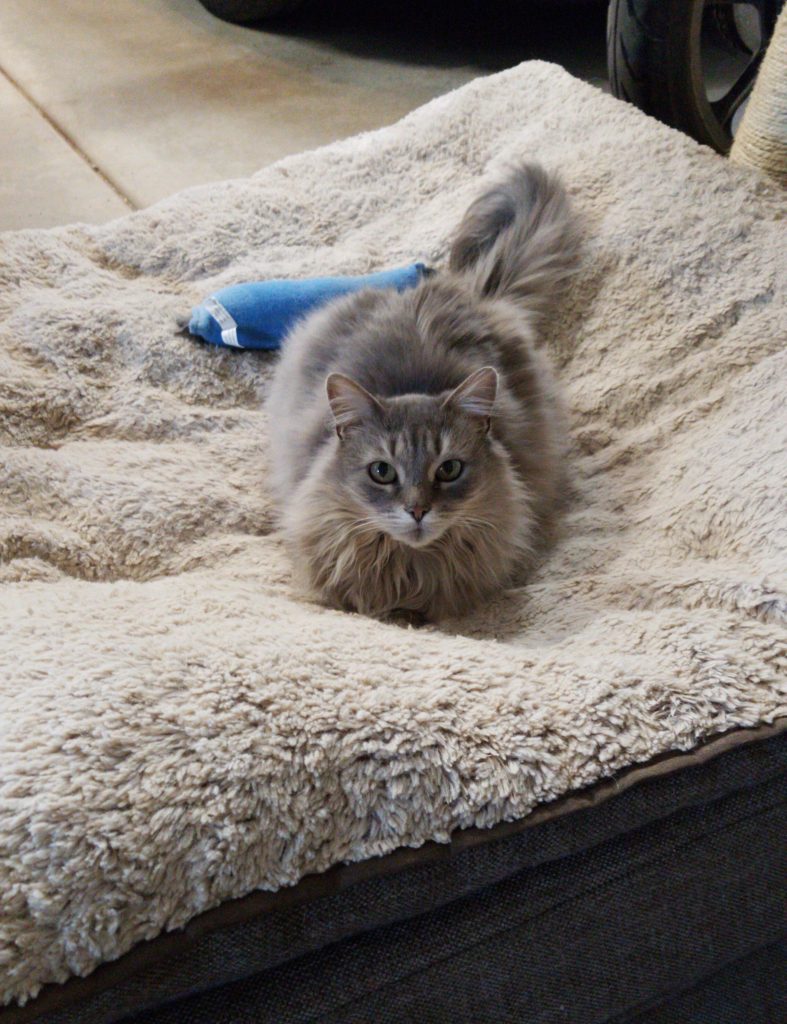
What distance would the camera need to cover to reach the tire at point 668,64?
2.63 meters

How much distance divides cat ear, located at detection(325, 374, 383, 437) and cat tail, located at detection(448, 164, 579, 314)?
2.10 feet

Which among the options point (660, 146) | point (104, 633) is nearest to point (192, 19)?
point (660, 146)

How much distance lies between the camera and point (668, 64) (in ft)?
8.80

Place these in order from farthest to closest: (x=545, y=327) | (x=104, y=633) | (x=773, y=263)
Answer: (x=545, y=327)
(x=773, y=263)
(x=104, y=633)

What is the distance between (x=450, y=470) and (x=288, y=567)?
1.12 feet

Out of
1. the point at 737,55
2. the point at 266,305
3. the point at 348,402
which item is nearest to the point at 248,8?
the point at 737,55

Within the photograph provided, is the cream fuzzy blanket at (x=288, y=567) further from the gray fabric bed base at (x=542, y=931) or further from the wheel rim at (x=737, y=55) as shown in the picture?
the wheel rim at (x=737, y=55)

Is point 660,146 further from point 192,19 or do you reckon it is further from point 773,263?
point 192,19

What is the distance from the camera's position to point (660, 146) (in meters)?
2.33

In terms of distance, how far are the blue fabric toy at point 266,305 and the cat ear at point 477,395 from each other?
60 centimetres

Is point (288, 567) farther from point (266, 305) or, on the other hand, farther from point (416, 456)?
point (266, 305)

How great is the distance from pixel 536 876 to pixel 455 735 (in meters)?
0.17

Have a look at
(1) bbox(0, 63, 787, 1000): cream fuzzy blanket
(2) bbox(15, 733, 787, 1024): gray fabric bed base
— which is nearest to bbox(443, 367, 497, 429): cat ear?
(1) bbox(0, 63, 787, 1000): cream fuzzy blanket

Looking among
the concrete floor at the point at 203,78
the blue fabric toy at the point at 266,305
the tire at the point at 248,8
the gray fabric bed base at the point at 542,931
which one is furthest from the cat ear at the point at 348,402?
the tire at the point at 248,8
